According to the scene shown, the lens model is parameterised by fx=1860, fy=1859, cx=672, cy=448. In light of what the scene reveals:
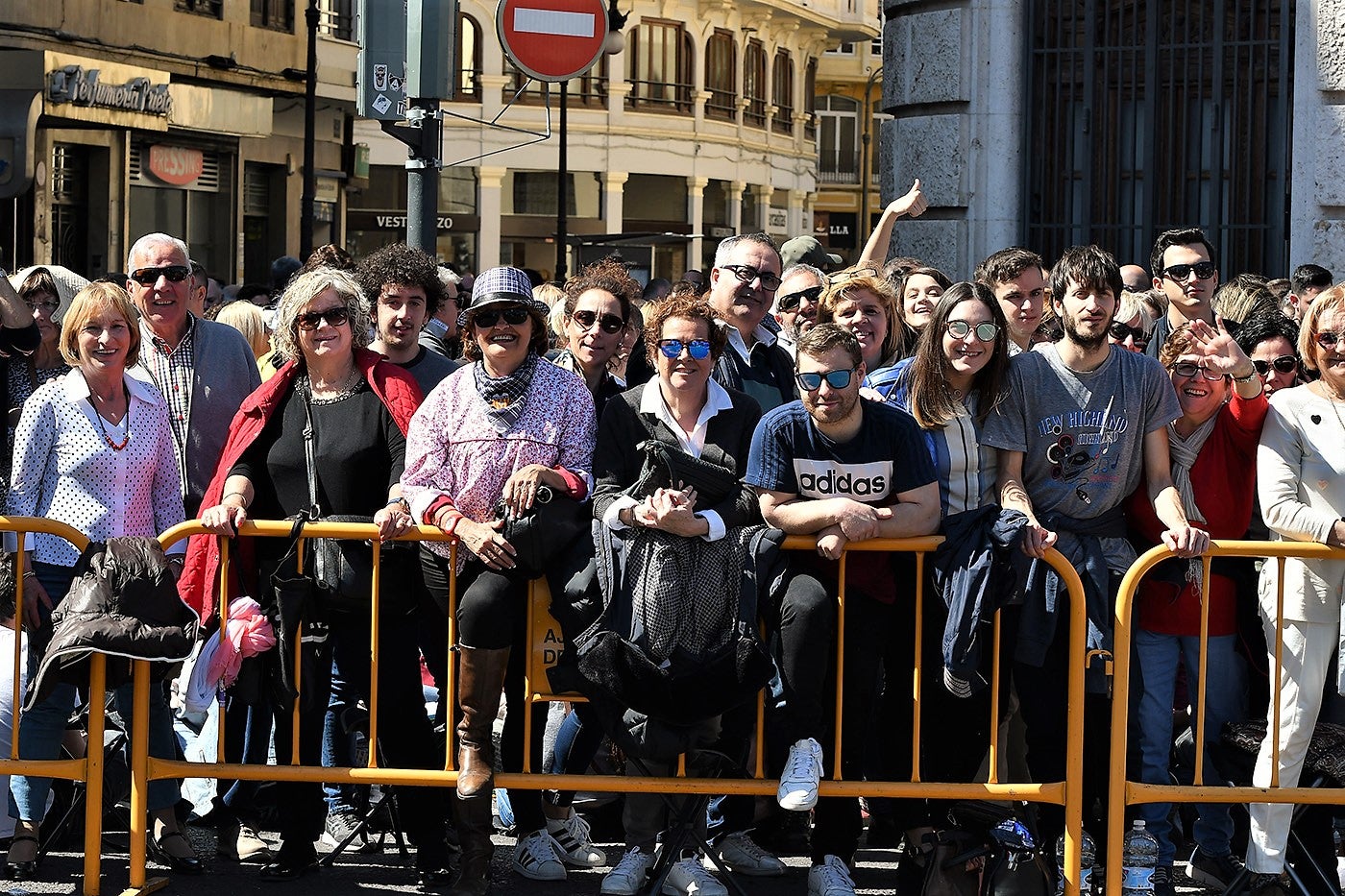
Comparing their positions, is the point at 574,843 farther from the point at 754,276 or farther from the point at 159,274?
the point at 159,274

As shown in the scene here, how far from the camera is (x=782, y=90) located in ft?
185

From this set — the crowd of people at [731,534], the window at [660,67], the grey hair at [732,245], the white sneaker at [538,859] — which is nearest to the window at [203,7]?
the grey hair at [732,245]

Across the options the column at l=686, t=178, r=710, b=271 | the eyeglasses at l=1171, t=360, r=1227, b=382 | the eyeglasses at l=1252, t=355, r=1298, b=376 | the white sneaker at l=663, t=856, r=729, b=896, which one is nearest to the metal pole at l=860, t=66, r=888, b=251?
the column at l=686, t=178, r=710, b=271

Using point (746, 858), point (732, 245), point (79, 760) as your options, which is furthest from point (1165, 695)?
point (79, 760)

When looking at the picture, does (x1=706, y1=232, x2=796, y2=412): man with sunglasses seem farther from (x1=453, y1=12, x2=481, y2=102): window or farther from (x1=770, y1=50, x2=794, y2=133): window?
(x1=770, y1=50, x2=794, y2=133): window

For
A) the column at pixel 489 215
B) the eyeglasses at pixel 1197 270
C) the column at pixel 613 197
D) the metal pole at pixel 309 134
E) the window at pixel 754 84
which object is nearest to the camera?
the eyeglasses at pixel 1197 270

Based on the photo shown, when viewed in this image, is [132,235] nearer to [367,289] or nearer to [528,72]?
[528,72]

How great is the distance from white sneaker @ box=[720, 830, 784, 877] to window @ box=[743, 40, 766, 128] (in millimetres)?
47570

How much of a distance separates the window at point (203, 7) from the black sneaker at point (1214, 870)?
2285 cm

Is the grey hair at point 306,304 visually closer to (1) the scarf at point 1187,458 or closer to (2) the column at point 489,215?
(1) the scarf at point 1187,458

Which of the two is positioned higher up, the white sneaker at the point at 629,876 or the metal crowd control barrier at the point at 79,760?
the metal crowd control barrier at the point at 79,760

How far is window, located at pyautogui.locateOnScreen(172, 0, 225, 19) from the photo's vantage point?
26406mm

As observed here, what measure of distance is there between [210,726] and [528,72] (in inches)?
162

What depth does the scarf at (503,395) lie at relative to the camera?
6.29 metres
